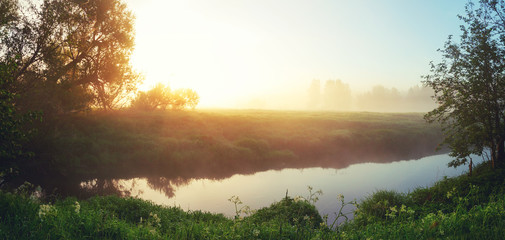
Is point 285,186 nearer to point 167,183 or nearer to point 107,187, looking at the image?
point 167,183

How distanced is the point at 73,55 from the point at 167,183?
14265 mm

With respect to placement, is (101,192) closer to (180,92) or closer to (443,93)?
(443,93)

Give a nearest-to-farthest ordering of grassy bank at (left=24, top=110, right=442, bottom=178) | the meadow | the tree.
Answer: the tree, the meadow, grassy bank at (left=24, top=110, right=442, bottom=178)

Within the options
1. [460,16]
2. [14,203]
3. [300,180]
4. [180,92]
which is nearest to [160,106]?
[180,92]

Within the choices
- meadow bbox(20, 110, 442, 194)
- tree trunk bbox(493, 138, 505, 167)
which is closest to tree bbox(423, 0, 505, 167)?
tree trunk bbox(493, 138, 505, 167)

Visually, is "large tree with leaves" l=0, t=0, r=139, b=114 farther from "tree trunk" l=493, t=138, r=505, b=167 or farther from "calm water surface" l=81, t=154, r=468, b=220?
"tree trunk" l=493, t=138, r=505, b=167

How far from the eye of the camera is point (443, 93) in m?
15.6

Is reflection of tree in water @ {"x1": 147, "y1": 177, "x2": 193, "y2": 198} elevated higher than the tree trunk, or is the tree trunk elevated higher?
the tree trunk

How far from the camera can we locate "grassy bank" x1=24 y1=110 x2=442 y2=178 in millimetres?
23859

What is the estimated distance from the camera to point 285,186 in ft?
73.1

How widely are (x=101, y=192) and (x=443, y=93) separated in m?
24.6

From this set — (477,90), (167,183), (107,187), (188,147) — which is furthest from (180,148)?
(477,90)

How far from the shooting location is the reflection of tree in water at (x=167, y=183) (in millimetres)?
20786

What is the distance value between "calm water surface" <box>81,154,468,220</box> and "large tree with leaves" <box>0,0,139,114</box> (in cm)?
833
